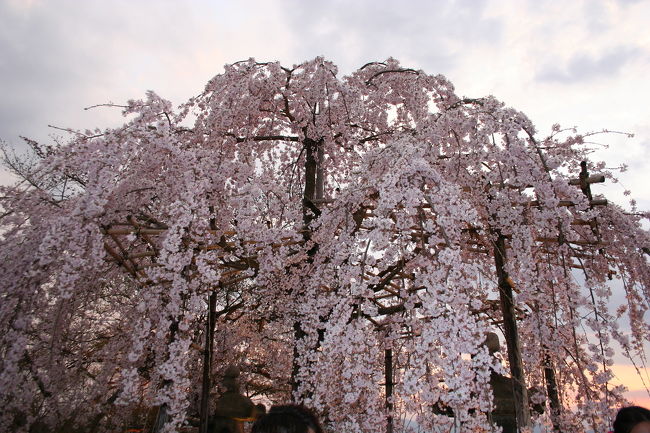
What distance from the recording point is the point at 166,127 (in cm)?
365

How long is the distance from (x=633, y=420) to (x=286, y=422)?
257 cm

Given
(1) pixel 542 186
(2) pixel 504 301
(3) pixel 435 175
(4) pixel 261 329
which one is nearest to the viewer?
(3) pixel 435 175

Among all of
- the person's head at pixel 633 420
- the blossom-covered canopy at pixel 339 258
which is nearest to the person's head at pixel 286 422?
the blossom-covered canopy at pixel 339 258

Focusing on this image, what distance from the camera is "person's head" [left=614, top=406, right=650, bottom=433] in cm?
269

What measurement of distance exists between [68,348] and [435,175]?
21.4 feet

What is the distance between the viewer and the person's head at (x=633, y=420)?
8.83 ft

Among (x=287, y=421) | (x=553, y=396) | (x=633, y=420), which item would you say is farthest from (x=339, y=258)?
(x=553, y=396)

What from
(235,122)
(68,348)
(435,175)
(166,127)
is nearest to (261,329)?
(68,348)

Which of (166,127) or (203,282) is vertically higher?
(166,127)

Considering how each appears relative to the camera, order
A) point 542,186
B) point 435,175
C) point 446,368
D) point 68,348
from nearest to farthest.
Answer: point 446,368
point 435,175
point 542,186
point 68,348

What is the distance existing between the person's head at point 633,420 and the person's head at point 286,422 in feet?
7.73

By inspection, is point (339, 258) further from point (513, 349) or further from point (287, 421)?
point (513, 349)

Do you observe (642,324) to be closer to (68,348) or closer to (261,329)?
(261,329)

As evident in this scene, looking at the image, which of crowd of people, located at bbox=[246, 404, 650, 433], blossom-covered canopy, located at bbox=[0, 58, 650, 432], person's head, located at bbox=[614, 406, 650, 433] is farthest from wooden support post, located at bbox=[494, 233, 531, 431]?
crowd of people, located at bbox=[246, 404, 650, 433]
